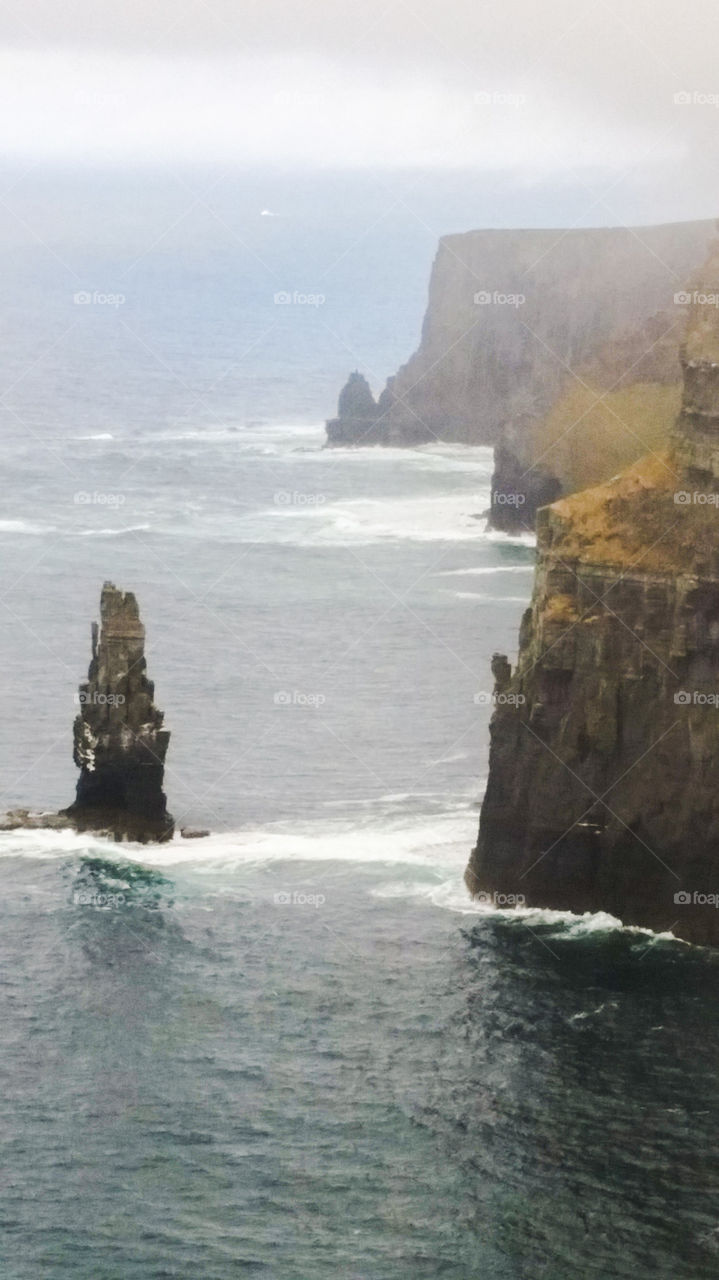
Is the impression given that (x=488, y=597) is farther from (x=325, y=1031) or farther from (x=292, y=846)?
(x=325, y=1031)

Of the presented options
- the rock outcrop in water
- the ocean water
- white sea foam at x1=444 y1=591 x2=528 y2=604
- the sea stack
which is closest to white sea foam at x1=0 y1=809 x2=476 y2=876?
the ocean water

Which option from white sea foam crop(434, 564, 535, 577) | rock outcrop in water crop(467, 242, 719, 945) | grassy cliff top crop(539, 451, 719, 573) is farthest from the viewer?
white sea foam crop(434, 564, 535, 577)

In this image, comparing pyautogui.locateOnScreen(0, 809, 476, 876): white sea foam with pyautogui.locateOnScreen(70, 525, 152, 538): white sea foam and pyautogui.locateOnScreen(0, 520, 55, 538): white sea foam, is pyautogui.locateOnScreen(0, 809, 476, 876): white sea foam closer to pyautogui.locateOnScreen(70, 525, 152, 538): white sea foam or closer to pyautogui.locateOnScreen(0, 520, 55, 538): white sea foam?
pyautogui.locateOnScreen(70, 525, 152, 538): white sea foam

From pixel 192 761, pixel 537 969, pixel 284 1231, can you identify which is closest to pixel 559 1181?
pixel 284 1231

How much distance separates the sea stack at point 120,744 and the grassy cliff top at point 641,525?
22857mm

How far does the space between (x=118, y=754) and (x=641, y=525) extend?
1103 inches

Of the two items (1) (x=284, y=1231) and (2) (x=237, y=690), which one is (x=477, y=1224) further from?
(2) (x=237, y=690)

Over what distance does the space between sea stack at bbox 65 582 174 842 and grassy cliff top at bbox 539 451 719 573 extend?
22857 mm

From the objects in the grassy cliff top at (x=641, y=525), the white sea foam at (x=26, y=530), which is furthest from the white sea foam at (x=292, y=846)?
the white sea foam at (x=26, y=530)

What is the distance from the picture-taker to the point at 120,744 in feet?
376

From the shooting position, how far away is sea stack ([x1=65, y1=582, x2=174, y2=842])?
115m

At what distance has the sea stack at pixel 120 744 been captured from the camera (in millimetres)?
114625

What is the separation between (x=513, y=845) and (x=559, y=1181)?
26143 millimetres

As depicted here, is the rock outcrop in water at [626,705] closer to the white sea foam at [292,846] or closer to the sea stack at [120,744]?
the white sea foam at [292,846]
